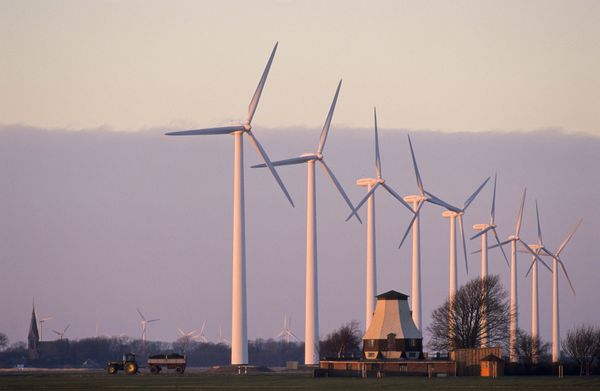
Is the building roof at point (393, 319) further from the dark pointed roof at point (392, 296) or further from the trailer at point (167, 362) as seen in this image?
the trailer at point (167, 362)

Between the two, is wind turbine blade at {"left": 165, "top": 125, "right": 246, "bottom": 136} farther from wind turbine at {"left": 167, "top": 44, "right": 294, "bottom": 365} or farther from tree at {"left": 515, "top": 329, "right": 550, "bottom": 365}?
tree at {"left": 515, "top": 329, "right": 550, "bottom": 365}

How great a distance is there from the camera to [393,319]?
153750 mm

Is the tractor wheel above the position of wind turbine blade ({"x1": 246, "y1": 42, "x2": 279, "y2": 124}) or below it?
below

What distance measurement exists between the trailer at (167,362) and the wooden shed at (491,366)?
33.0 meters

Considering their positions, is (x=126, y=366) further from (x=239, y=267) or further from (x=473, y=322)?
(x=473, y=322)

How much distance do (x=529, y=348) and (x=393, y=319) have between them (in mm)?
27404

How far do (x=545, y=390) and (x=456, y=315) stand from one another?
7901 centimetres

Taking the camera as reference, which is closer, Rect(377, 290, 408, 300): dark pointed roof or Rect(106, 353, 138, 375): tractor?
Rect(106, 353, 138, 375): tractor

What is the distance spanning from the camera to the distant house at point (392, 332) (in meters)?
151

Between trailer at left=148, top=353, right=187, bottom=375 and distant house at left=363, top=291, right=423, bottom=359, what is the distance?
2525 centimetres

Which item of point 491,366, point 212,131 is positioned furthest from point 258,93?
point 491,366

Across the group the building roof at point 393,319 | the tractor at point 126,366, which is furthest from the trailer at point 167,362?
the building roof at point 393,319

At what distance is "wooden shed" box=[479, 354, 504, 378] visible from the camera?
422 feet

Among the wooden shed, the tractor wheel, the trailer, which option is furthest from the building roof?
the tractor wheel
